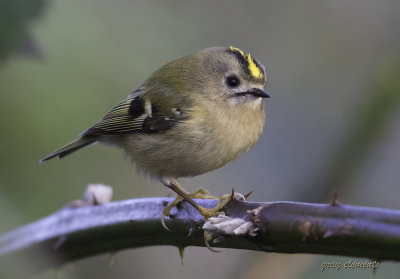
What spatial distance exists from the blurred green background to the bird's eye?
0.62 metres

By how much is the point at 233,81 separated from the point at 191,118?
0.32 m

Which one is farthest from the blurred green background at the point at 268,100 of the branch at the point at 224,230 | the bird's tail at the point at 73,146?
the bird's tail at the point at 73,146

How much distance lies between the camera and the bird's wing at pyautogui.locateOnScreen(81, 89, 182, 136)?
268cm

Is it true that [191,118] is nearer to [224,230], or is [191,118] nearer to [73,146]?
[73,146]

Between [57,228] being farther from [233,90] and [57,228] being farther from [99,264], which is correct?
[99,264]

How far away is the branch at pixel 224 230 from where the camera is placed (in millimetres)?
1056

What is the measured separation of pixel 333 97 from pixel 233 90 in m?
1.23

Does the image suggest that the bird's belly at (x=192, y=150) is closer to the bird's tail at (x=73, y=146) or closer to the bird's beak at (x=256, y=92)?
the bird's beak at (x=256, y=92)

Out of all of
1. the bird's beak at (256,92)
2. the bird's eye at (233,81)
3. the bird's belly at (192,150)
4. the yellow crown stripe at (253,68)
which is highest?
the yellow crown stripe at (253,68)

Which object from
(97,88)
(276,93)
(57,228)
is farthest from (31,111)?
(276,93)

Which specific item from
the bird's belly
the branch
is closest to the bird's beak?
the bird's belly

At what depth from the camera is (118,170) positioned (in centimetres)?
409

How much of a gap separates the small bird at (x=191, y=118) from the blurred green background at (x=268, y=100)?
1.52ft

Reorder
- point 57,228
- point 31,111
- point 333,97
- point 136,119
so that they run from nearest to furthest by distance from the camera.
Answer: point 57,228 → point 136,119 → point 31,111 → point 333,97
